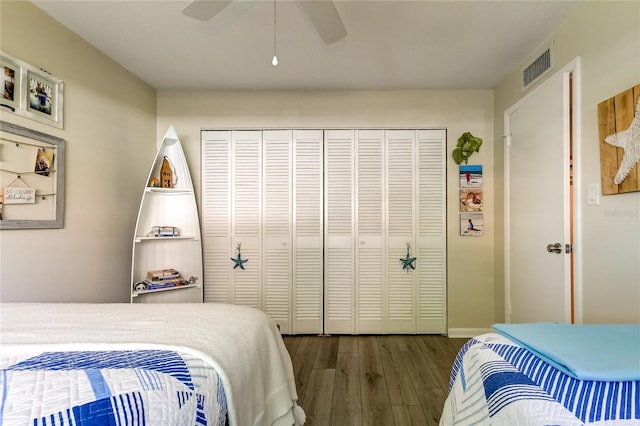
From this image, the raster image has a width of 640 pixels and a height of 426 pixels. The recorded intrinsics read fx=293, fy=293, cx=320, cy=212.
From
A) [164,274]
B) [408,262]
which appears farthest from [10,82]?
[408,262]

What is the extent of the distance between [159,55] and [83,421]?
8.33 feet

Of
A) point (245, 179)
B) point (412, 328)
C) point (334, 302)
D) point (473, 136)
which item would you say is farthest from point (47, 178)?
point (473, 136)

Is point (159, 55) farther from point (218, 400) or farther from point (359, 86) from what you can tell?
point (218, 400)

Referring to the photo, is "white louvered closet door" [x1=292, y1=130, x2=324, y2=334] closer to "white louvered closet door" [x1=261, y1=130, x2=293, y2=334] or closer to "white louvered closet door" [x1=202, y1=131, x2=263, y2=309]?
"white louvered closet door" [x1=261, y1=130, x2=293, y2=334]

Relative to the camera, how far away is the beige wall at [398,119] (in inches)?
113

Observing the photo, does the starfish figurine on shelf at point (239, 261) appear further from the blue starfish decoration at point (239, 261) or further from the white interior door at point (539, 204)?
the white interior door at point (539, 204)

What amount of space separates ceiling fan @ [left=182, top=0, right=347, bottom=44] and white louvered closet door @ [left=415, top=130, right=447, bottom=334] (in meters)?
1.72

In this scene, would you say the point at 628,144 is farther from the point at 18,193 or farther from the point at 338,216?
the point at 18,193

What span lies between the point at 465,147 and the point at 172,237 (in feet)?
9.28

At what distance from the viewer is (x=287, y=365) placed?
1.51 metres

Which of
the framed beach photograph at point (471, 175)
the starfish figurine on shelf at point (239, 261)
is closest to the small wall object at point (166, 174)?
the starfish figurine on shelf at point (239, 261)

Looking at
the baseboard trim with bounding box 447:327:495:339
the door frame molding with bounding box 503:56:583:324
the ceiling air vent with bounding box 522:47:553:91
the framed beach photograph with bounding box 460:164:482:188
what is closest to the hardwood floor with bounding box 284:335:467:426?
the baseboard trim with bounding box 447:327:495:339

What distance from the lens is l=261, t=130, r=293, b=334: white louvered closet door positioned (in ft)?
9.71

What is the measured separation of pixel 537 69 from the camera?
85.8 inches
